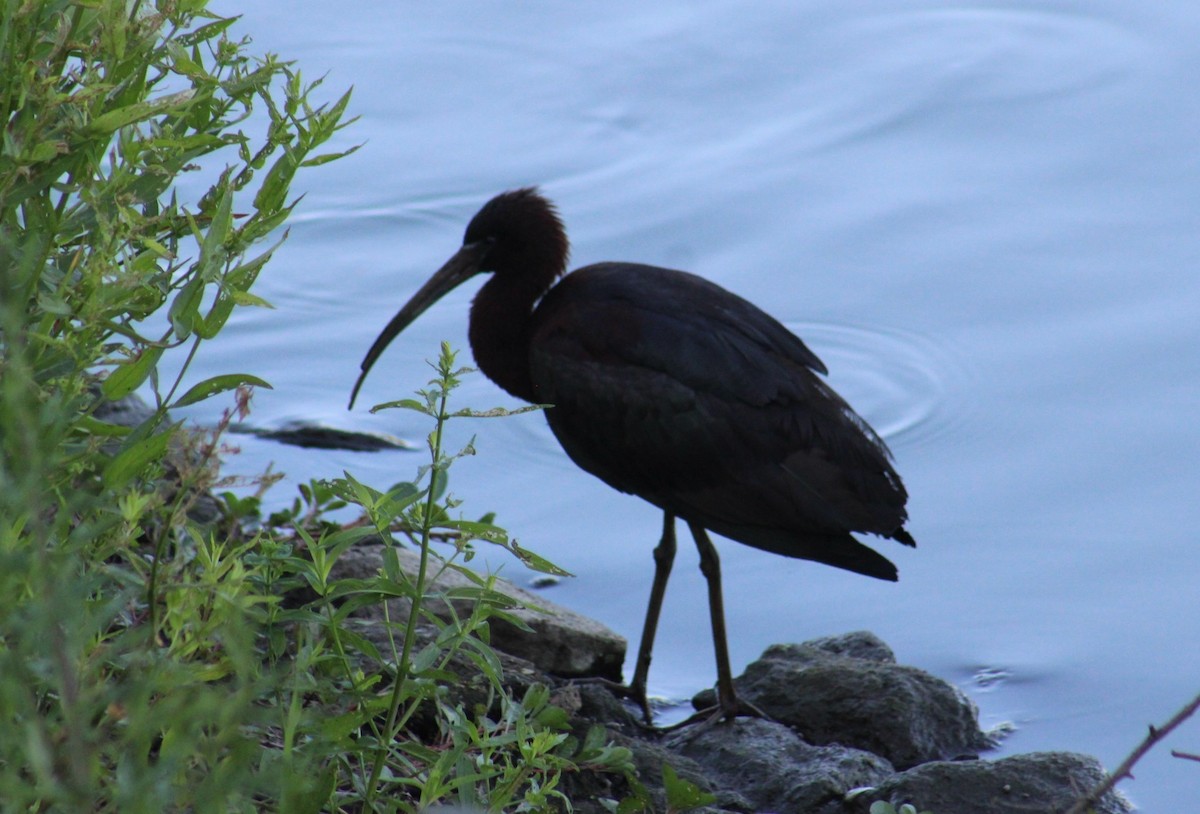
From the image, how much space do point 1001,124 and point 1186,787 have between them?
4.80 metres

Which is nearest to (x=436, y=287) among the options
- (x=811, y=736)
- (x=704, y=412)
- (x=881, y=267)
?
(x=704, y=412)

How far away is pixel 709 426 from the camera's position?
553 centimetres

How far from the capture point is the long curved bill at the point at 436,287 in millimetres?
6449

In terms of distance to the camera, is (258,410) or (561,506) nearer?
(561,506)

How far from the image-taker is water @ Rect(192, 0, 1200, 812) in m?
6.23

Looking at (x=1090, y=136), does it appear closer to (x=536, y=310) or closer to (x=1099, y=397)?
(x=1099, y=397)

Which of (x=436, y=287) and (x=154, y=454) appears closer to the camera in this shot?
(x=154, y=454)

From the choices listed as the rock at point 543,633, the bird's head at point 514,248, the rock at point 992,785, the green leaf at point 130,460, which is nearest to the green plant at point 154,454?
the green leaf at point 130,460

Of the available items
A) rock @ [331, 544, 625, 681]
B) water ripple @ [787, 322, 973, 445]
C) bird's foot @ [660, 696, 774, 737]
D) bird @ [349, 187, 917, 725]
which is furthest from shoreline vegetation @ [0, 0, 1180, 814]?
water ripple @ [787, 322, 973, 445]

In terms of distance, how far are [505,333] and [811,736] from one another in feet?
6.25

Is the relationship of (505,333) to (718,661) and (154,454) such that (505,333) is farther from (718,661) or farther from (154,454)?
(154,454)

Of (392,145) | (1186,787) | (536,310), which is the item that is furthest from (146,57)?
(392,145)

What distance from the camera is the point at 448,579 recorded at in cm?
552

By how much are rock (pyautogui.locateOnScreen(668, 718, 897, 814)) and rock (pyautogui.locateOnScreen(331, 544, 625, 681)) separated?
1.66 ft
